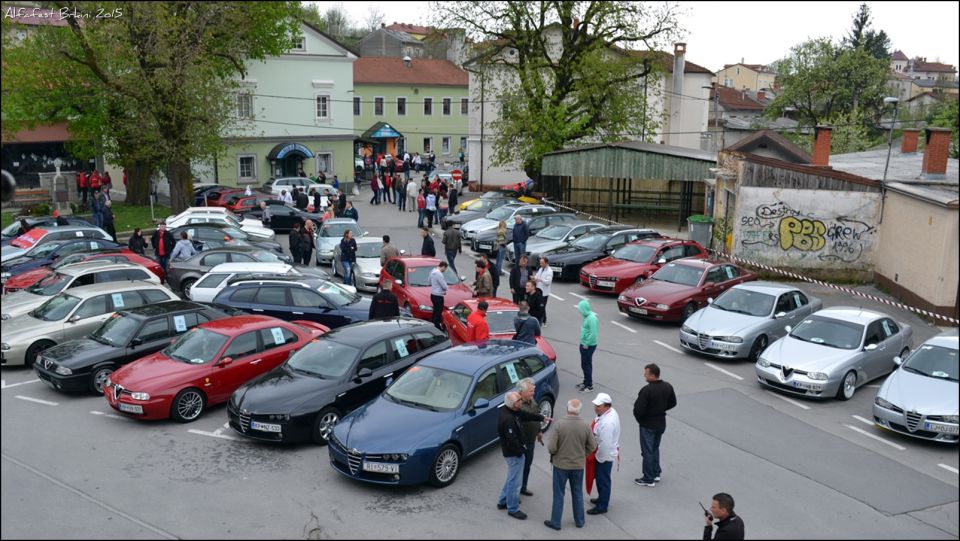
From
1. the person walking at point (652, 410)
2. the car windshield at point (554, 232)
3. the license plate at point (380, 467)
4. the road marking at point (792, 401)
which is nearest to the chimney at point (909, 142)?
the car windshield at point (554, 232)

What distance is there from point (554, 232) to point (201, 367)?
604 inches

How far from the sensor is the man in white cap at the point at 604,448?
29.7 ft

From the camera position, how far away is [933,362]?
1234 centimetres

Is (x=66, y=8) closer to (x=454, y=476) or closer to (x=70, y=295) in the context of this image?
(x=70, y=295)

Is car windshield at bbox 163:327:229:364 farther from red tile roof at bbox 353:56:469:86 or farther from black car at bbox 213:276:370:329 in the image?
red tile roof at bbox 353:56:469:86

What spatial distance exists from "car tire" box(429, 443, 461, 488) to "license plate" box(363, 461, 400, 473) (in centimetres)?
48

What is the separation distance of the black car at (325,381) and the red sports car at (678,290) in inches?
281

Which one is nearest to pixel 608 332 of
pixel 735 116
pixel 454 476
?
pixel 454 476

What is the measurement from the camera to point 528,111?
37.5 m

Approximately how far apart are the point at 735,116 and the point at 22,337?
79407mm

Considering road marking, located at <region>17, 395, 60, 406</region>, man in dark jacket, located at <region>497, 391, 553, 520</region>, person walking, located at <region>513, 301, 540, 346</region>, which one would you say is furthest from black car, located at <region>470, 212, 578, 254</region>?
man in dark jacket, located at <region>497, 391, 553, 520</region>

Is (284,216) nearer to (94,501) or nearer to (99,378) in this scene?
(99,378)

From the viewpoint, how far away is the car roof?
10.8 m

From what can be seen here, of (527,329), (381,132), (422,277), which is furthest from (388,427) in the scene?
(381,132)
